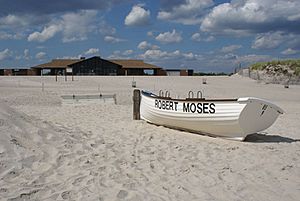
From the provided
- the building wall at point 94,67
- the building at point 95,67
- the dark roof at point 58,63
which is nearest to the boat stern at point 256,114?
the building at point 95,67

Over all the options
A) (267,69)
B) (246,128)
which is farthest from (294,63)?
(246,128)

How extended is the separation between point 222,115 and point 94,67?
53.6 m

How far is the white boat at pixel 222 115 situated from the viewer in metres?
8.32

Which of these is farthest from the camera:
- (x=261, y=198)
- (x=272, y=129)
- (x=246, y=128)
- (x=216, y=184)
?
(x=272, y=129)

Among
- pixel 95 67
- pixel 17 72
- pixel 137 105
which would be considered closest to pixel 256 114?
pixel 137 105

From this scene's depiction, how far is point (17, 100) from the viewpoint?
62.2 feet

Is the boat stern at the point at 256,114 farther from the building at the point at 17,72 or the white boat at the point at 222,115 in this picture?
the building at the point at 17,72

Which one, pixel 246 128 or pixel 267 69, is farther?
pixel 267 69

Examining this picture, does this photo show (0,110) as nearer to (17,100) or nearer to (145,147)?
(145,147)

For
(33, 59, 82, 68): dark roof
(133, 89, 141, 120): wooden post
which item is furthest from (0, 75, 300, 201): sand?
(33, 59, 82, 68): dark roof

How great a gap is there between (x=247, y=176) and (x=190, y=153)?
1603 mm

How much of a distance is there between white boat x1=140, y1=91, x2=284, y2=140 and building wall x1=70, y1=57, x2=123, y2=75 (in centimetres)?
5132

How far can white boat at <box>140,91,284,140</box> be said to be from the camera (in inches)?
328

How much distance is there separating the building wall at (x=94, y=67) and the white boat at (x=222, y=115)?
51.3 metres
